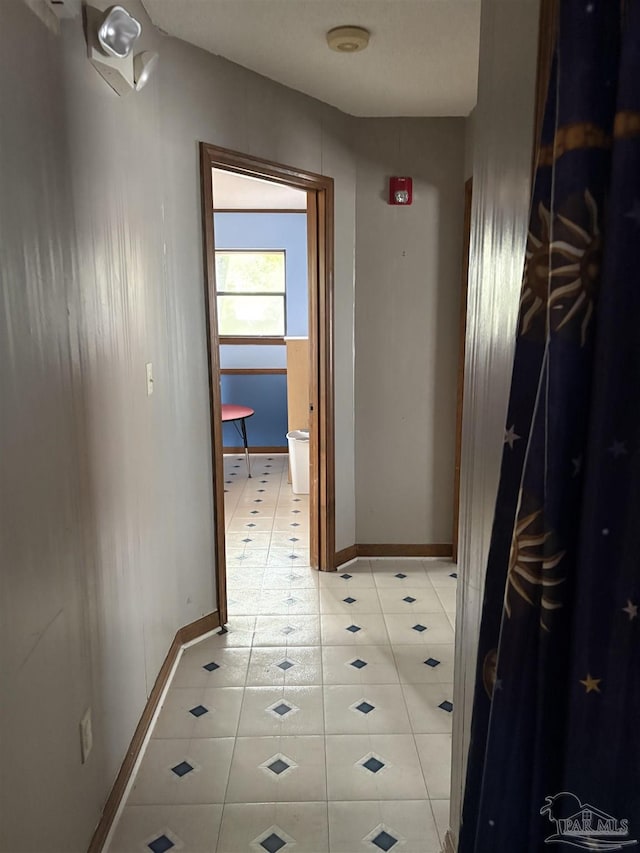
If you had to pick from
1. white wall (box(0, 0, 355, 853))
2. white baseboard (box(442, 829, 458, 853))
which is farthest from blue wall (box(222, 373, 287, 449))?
white baseboard (box(442, 829, 458, 853))

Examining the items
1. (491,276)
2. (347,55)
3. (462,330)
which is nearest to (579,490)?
(491,276)

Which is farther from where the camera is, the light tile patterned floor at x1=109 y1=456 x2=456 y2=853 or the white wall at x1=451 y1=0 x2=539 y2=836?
the light tile patterned floor at x1=109 y1=456 x2=456 y2=853

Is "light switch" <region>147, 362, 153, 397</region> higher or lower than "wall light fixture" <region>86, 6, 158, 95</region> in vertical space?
lower

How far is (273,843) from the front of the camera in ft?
5.73

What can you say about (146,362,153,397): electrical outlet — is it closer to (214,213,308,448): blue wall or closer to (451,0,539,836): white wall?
(451,0,539,836): white wall

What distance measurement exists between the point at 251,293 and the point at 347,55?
3897 millimetres

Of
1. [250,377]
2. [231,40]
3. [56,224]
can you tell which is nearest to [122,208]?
[56,224]

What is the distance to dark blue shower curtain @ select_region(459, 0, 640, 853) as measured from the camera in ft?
2.12

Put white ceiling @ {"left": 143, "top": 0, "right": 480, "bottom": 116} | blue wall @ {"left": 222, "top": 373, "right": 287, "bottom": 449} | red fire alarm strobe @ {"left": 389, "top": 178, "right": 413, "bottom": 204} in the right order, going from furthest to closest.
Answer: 1. blue wall @ {"left": 222, "top": 373, "right": 287, "bottom": 449}
2. red fire alarm strobe @ {"left": 389, "top": 178, "right": 413, "bottom": 204}
3. white ceiling @ {"left": 143, "top": 0, "right": 480, "bottom": 116}

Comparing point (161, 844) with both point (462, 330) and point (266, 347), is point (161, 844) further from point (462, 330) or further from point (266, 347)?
point (266, 347)

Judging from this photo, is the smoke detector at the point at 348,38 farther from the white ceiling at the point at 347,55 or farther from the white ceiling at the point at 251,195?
the white ceiling at the point at 251,195

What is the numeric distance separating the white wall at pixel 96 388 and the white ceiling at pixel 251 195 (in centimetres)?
199

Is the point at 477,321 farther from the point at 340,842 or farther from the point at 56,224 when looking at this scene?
the point at 340,842

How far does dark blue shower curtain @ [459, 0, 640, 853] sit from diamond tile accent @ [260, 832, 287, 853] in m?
1.17
